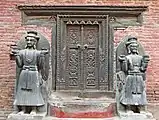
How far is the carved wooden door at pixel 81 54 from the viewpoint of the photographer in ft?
23.2

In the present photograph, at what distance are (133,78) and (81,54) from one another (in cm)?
122

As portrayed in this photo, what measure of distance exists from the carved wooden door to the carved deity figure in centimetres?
74

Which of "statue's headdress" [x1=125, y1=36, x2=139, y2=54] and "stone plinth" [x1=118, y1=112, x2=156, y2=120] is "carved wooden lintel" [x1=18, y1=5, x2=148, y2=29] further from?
"stone plinth" [x1=118, y1=112, x2=156, y2=120]

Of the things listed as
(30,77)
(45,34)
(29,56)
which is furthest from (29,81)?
(45,34)

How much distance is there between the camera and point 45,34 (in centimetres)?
711

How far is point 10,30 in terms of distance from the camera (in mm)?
7094

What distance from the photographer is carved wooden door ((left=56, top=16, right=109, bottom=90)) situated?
23.2 ft

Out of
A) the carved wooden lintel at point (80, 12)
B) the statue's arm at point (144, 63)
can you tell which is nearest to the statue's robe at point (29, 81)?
the carved wooden lintel at point (80, 12)

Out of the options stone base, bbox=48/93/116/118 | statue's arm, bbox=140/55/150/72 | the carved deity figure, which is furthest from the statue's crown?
stone base, bbox=48/93/116/118

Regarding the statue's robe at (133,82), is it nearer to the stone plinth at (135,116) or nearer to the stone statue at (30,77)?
the stone plinth at (135,116)

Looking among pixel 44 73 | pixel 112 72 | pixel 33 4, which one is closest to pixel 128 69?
pixel 112 72

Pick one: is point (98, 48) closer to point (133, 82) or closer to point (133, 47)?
point (133, 47)

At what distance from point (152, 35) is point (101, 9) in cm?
98

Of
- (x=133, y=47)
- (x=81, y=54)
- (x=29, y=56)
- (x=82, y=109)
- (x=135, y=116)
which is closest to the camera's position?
(x=135, y=116)
